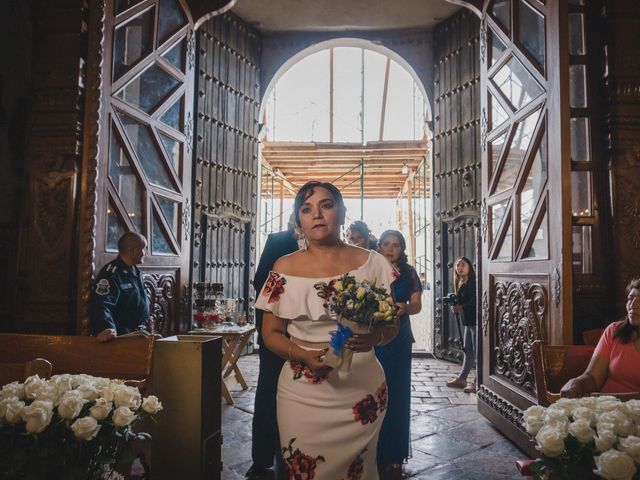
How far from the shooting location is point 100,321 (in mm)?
3242

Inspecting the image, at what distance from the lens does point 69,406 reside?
1.27m

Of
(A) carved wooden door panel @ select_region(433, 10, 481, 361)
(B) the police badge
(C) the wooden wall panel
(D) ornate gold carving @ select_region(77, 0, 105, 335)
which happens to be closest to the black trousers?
(B) the police badge

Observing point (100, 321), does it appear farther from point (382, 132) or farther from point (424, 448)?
point (382, 132)

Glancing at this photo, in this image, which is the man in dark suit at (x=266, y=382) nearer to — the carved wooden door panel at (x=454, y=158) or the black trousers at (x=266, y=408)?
the black trousers at (x=266, y=408)

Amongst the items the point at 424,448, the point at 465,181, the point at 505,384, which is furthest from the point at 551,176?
the point at 465,181

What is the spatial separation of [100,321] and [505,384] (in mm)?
3265

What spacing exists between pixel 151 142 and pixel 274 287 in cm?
307

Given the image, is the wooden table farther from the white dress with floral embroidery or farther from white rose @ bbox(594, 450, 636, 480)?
white rose @ bbox(594, 450, 636, 480)

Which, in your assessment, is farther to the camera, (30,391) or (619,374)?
(619,374)

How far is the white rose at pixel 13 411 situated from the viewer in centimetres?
124

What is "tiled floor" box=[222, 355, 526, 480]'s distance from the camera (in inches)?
132

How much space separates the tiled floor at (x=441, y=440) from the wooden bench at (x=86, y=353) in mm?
1303

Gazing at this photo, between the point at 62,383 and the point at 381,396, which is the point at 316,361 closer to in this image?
the point at 381,396

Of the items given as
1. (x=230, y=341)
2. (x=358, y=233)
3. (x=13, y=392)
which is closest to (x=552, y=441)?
(x=13, y=392)
